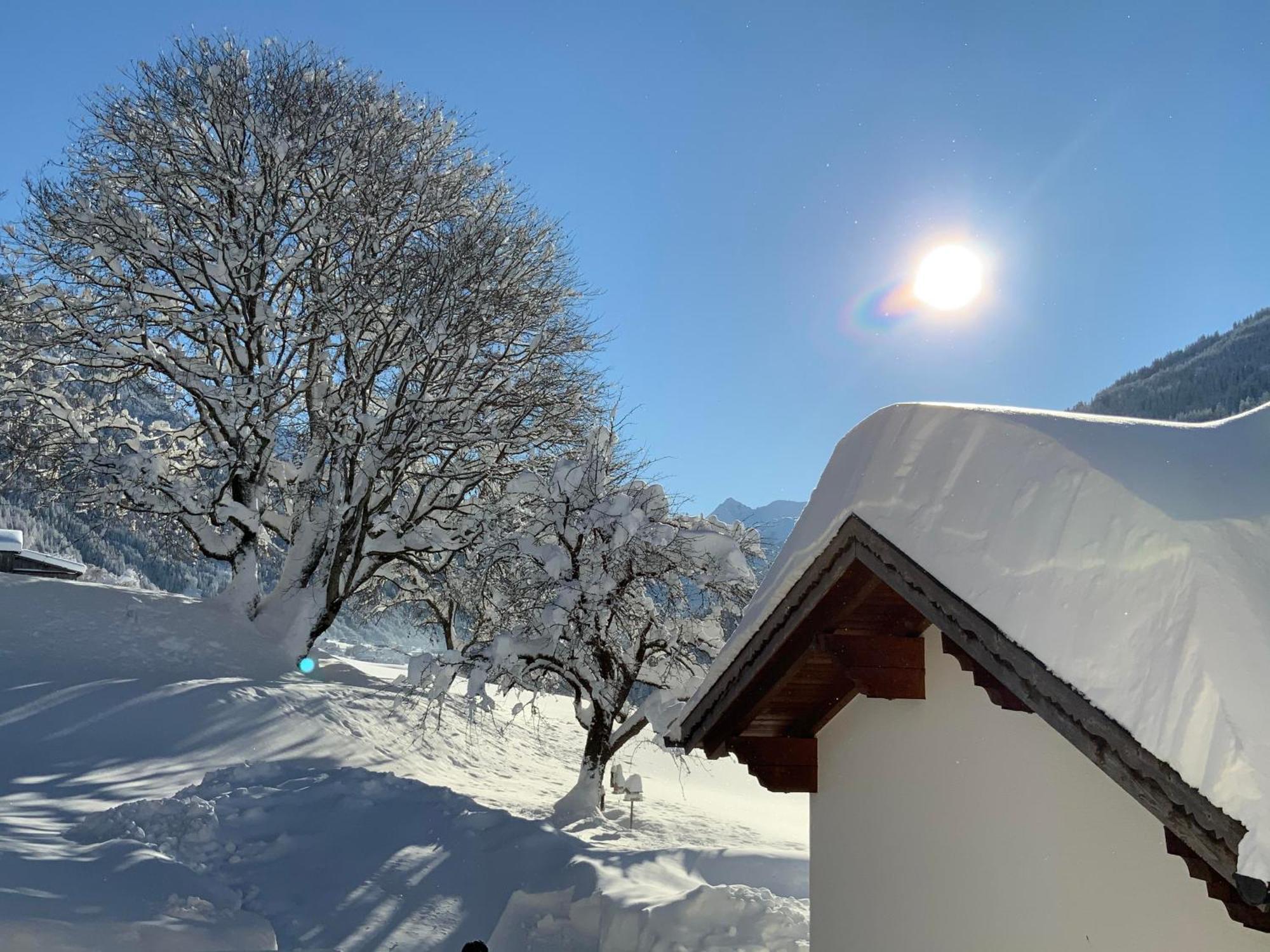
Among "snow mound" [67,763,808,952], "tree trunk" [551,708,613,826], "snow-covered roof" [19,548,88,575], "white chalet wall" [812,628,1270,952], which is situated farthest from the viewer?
"snow-covered roof" [19,548,88,575]

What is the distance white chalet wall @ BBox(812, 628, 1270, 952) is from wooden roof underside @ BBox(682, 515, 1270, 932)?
0.22 m

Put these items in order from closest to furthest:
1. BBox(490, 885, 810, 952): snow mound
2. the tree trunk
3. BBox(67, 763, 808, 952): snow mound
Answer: BBox(490, 885, 810, 952): snow mound → BBox(67, 763, 808, 952): snow mound → the tree trunk

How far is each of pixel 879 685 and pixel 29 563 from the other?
3327cm

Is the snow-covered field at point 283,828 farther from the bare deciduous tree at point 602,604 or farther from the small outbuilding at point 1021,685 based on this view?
the small outbuilding at point 1021,685

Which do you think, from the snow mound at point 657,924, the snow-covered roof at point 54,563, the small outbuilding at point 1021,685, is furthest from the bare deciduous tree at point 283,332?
the snow-covered roof at point 54,563

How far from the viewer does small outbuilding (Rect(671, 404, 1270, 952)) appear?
2.23m

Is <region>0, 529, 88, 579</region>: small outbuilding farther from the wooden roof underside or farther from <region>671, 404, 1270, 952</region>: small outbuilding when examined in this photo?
<region>671, 404, 1270, 952</region>: small outbuilding

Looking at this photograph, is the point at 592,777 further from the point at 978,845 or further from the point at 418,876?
the point at 978,845

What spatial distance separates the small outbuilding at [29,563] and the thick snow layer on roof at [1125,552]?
31363 mm

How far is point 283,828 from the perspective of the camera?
884cm

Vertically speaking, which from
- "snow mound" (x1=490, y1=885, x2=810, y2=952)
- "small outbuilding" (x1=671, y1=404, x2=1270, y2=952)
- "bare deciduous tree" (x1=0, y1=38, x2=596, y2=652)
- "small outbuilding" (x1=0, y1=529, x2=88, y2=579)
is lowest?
"snow mound" (x1=490, y1=885, x2=810, y2=952)

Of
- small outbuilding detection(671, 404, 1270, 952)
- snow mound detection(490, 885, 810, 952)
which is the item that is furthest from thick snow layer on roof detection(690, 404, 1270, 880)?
snow mound detection(490, 885, 810, 952)

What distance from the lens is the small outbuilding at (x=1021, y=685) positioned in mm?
2227

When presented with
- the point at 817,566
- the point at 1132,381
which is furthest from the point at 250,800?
the point at 1132,381
